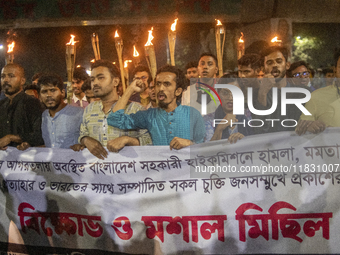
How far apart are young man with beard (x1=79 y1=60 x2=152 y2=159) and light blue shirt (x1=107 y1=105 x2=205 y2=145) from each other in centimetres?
12

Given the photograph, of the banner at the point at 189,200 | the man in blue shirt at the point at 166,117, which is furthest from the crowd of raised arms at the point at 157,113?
the banner at the point at 189,200

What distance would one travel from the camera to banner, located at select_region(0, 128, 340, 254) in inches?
114

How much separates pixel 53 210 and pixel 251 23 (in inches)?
300

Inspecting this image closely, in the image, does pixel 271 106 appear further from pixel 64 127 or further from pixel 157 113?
pixel 64 127

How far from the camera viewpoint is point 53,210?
3.28m

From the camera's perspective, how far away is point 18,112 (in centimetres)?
396

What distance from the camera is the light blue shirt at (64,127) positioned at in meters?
3.70

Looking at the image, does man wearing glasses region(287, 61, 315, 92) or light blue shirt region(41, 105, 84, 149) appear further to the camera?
man wearing glasses region(287, 61, 315, 92)

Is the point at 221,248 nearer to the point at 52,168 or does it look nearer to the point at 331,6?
the point at 52,168

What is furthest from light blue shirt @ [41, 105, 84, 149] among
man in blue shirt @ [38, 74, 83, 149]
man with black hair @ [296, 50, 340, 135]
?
man with black hair @ [296, 50, 340, 135]

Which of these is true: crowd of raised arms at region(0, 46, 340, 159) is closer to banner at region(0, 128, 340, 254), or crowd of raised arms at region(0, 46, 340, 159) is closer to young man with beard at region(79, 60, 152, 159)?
young man with beard at region(79, 60, 152, 159)

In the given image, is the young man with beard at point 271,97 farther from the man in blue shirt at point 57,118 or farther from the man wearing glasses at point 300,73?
the man in blue shirt at point 57,118

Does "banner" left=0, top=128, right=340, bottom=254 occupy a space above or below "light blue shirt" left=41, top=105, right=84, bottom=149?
below

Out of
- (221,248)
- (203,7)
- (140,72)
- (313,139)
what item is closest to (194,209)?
(221,248)
